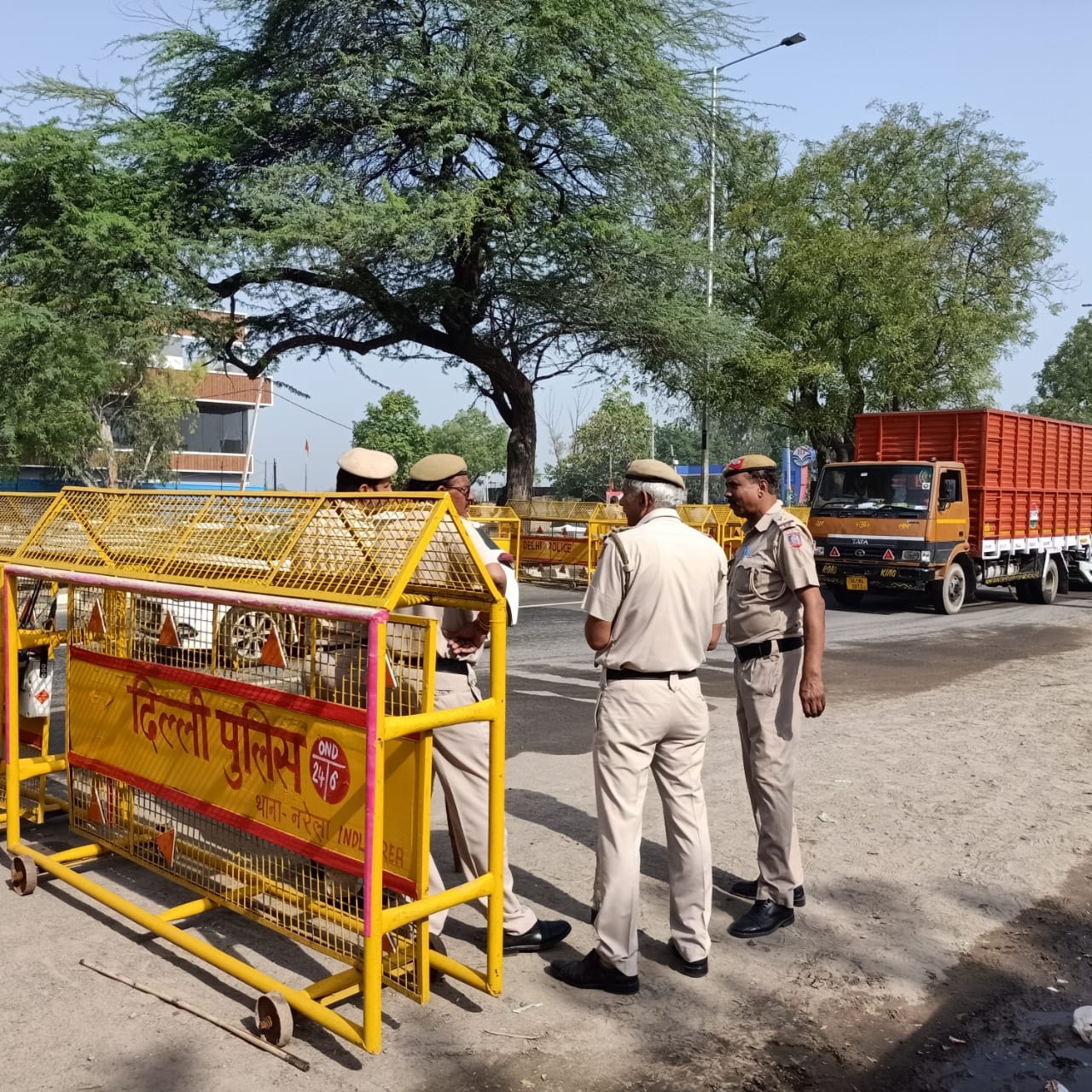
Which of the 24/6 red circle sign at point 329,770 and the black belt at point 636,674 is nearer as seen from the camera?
the 24/6 red circle sign at point 329,770

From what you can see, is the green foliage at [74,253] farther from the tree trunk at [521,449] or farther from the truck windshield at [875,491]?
the truck windshield at [875,491]

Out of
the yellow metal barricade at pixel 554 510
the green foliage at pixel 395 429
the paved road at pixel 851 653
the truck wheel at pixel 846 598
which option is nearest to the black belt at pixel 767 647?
the paved road at pixel 851 653

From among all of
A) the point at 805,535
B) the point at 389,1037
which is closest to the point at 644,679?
the point at 805,535

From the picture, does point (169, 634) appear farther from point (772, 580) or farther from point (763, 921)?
point (763, 921)

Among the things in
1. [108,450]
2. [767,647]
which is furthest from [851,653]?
[108,450]

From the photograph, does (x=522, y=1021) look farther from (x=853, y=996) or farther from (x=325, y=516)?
(x=325, y=516)

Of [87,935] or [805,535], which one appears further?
[805,535]

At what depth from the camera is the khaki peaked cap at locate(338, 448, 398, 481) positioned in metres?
4.15

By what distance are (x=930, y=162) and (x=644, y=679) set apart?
3480cm

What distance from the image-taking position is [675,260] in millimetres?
20375

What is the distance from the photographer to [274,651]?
145 inches

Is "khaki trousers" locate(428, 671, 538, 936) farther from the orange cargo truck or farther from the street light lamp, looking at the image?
the street light lamp

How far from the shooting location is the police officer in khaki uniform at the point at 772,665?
14.1ft

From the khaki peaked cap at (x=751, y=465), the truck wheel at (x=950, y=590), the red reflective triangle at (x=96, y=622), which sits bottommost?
the truck wheel at (x=950, y=590)
